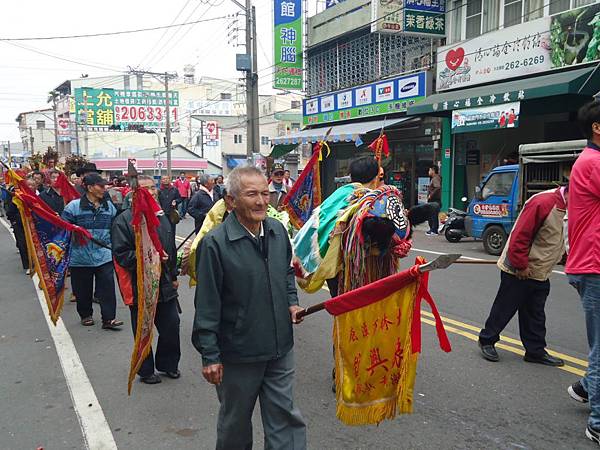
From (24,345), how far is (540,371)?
16.8 feet

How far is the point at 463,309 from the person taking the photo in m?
6.61

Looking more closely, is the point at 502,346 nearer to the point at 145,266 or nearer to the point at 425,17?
the point at 145,266

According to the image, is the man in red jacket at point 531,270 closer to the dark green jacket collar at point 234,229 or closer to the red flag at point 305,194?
the red flag at point 305,194

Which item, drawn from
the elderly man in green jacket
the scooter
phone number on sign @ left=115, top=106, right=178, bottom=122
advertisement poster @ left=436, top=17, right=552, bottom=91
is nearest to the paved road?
the elderly man in green jacket

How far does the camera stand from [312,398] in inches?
160

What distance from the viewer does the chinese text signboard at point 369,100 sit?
701 inches

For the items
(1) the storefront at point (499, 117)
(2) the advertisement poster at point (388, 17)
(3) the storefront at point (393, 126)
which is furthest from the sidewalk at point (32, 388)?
(2) the advertisement poster at point (388, 17)

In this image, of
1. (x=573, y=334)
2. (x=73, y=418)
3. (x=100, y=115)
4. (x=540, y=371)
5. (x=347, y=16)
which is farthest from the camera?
(x=100, y=115)

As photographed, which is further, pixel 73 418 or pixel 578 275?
pixel 73 418

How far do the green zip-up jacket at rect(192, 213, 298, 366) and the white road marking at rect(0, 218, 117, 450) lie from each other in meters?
1.42

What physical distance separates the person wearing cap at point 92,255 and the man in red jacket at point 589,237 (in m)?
4.86

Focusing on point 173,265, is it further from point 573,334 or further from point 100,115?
point 100,115

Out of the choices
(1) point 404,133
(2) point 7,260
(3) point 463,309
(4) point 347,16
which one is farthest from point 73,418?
(4) point 347,16

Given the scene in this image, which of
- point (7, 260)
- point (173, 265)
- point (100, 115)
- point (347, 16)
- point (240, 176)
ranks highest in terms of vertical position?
point (347, 16)
